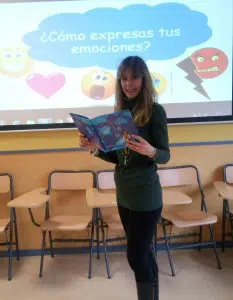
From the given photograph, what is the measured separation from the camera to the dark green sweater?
157cm

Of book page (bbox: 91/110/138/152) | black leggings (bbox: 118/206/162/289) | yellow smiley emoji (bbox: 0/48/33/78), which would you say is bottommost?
black leggings (bbox: 118/206/162/289)

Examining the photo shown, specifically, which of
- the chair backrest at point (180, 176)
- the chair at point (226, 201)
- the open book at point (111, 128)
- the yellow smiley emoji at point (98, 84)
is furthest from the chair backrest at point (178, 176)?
the open book at point (111, 128)

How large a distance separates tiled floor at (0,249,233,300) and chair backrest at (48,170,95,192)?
25.3 inches

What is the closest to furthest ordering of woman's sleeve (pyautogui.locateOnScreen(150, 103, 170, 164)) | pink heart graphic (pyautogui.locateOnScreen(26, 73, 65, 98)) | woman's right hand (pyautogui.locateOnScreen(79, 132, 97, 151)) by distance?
1. woman's sleeve (pyautogui.locateOnScreen(150, 103, 170, 164))
2. woman's right hand (pyautogui.locateOnScreen(79, 132, 97, 151))
3. pink heart graphic (pyautogui.locateOnScreen(26, 73, 65, 98))

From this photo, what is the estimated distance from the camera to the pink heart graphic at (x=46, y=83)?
2.79 m

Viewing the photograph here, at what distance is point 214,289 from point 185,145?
1202mm

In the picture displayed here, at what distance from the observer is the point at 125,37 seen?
277 centimetres

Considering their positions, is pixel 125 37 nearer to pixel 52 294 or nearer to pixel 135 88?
pixel 135 88

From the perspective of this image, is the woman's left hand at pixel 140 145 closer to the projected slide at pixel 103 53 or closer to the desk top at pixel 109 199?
the desk top at pixel 109 199

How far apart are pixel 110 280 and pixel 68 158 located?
3.58 ft

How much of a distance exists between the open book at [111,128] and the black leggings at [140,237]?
1.22 ft

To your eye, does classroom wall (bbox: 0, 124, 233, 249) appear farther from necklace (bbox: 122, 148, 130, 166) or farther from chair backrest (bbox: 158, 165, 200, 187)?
necklace (bbox: 122, 148, 130, 166)

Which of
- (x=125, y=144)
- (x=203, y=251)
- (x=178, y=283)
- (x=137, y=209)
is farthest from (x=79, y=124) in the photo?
(x=203, y=251)

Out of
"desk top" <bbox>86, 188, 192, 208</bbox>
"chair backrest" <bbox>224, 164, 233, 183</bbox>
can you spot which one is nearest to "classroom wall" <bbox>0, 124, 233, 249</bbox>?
"chair backrest" <bbox>224, 164, 233, 183</bbox>
